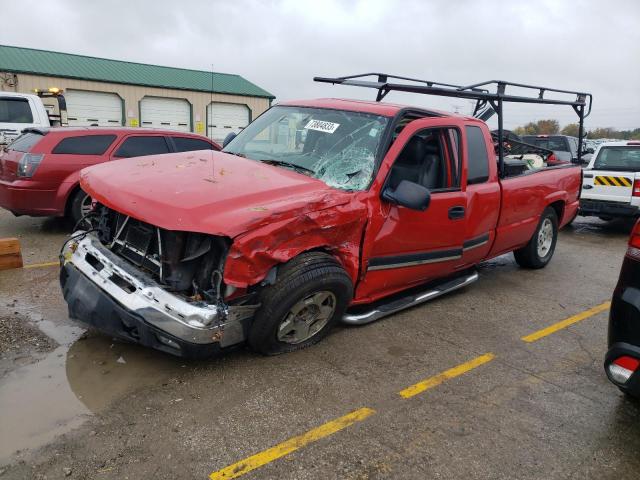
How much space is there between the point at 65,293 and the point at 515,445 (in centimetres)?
311

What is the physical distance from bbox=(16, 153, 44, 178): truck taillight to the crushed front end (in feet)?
Result: 12.9

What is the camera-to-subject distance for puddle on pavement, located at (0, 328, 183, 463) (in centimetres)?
274

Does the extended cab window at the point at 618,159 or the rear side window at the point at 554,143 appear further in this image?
the rear side window at the point at 554,143

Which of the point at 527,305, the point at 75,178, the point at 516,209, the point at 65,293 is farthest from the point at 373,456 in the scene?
the point at 75,178

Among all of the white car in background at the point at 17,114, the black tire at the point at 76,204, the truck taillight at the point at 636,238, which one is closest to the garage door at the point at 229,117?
the white car in background at the point at 17,114

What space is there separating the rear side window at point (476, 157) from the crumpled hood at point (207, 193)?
1.72 metres

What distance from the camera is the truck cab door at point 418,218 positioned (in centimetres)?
393

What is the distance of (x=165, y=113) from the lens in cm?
2680

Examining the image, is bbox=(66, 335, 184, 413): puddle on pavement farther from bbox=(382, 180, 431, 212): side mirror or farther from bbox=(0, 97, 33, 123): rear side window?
bbox=(0, 97, 33, 123): rear side window

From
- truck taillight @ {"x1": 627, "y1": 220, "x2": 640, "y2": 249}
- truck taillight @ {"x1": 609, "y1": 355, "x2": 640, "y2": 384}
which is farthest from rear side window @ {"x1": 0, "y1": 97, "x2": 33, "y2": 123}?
truck taillight @ {"x1": 609, "y1": 355, "x2": 640, "y2": 384}

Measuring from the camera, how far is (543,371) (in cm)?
376

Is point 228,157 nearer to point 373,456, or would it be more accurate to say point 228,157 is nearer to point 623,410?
point 373,456

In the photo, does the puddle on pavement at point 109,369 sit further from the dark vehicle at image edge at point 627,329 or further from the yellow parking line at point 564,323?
the yellow parking line at point 564,323

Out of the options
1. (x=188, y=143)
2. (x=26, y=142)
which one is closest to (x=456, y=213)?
(x=188, y=143)
